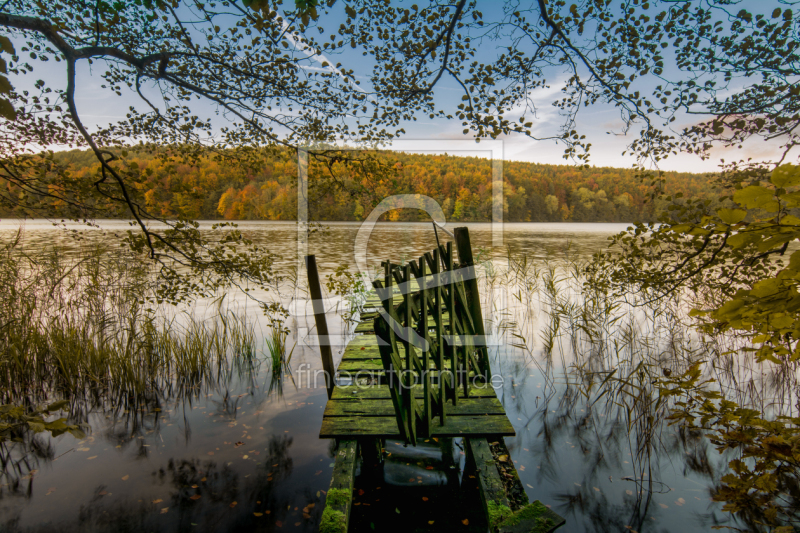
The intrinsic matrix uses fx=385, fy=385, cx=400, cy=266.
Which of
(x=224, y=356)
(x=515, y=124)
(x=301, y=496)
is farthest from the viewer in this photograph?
(x=224, y=356)

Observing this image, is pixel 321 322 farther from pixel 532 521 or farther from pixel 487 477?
pixel 532 521

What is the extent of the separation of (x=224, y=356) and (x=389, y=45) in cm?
561

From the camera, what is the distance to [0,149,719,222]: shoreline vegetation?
12.4 ft

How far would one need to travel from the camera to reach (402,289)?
2650 mm

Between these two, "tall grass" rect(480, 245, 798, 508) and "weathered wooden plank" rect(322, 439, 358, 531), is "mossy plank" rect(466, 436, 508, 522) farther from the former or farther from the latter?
"tall grass" rect(480, 245, 798, 508)

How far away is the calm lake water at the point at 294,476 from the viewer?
3.44 metres

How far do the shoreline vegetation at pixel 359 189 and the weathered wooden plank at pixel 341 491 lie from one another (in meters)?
2.56

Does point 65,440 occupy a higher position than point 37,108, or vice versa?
point 37,108

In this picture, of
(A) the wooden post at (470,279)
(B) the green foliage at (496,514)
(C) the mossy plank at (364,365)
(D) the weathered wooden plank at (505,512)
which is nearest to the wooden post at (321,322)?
(C) the mossy plank at (364,365)

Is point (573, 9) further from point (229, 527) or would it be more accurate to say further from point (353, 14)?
point (229, 527)

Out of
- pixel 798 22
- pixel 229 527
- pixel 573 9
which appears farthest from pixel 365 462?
pixel 798 22

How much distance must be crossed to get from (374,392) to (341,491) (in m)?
1.34

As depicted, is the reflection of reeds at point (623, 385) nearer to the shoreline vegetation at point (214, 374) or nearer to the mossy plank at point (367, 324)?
the shoreline vegetation at point (214, 374)

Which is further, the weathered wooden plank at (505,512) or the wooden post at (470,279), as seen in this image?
the wooden post at (470,279)
